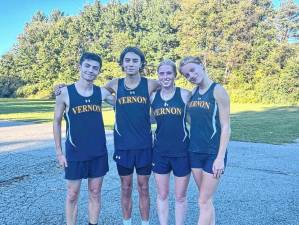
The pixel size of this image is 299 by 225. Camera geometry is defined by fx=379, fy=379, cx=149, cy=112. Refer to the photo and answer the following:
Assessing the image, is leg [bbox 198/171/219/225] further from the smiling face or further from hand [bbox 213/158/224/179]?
the smiling face

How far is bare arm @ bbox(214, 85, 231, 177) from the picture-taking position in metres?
3.24

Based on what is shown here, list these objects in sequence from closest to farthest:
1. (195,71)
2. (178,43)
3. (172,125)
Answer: (195,71) → (172,125) → (178,43)

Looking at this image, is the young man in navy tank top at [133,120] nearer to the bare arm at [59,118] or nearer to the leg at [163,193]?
the leg at [163,193]

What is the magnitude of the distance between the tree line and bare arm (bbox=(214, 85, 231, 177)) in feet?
105

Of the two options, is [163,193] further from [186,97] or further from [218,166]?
[186,97]

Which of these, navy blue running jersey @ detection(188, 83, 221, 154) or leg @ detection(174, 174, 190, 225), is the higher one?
navy blue running jersey @ detection(188, 83, 221, 154)

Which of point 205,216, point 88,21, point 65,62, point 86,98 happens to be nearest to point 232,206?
point 205,216

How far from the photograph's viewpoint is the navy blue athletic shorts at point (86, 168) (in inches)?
144

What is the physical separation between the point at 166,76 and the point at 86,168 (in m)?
1.19

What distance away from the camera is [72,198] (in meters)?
3.73

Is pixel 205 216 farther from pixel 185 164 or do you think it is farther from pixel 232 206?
pixel 232 206

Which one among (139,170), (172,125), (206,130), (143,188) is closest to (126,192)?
(143,188)

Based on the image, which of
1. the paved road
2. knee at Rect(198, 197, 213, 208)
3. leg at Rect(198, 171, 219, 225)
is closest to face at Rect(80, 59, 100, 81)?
leg at Rect(198, 171, 219, 225)

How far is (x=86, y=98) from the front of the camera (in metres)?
3.62
